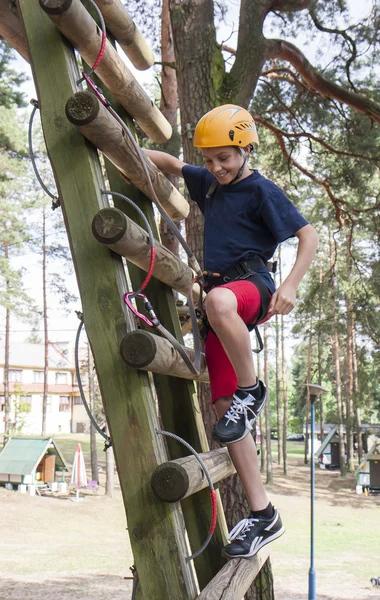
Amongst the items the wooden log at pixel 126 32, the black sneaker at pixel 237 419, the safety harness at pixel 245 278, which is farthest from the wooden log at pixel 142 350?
the wooden log at pixel 126 32

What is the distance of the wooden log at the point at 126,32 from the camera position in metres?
2.24

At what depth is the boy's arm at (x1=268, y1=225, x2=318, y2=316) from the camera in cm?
228

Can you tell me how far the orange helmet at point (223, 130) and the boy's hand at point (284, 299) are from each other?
0.58 metres

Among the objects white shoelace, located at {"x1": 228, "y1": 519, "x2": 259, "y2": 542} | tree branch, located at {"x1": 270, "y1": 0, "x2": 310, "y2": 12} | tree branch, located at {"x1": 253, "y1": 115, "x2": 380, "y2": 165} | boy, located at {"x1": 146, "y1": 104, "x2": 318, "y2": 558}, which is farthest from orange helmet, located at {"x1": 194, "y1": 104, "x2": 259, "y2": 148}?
tree branch, located at {"x1": 253, "y1": 115, "x2": 380, "y2": 165}

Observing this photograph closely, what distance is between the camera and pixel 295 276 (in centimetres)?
233

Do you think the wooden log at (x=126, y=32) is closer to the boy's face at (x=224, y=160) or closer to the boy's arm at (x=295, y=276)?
the boy's face at (x=224, y=160)

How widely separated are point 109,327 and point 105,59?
0.89 meters

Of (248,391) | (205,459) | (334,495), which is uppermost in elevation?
(248,391)

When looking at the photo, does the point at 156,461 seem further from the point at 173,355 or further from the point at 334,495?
the point at 334,495

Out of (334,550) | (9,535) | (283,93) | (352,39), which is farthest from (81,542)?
(352,39)

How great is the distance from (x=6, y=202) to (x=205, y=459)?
24.1 meters

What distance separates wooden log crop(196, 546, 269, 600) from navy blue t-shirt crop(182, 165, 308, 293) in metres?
0.97

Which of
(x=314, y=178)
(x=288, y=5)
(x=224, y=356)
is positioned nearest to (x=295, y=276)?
(x=224, y=356)

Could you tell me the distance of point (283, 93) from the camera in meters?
9.57
